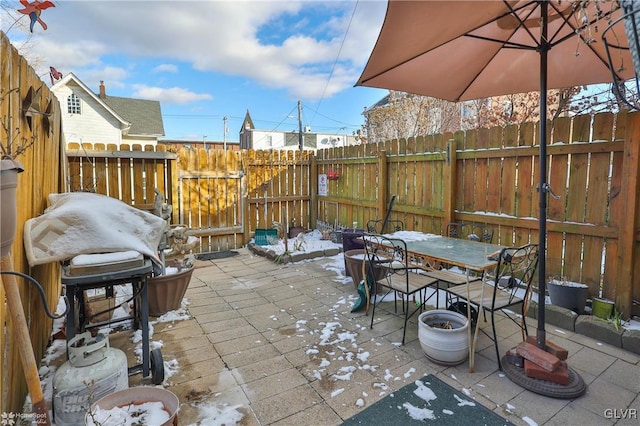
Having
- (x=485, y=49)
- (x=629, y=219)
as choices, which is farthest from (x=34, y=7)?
(x=629, y=219)

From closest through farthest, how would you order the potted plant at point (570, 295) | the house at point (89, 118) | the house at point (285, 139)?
1. the potted plant at point (570, 295)
2. the house at point (89, 118)
3. the house at point (285, 139)

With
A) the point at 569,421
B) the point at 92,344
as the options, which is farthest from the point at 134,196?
the point at 569,421

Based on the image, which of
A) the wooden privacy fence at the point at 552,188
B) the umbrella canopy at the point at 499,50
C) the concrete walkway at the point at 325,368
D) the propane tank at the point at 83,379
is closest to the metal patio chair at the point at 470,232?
the wooden privacy fence at the point at 552,188

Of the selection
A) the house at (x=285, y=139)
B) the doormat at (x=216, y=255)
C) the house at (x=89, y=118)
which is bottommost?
the doormat at (x=216, y=255)

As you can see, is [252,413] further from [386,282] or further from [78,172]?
[78,172]

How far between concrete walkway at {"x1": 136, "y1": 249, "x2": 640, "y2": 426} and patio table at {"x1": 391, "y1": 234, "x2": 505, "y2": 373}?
380 mm

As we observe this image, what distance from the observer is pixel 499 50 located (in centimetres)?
275

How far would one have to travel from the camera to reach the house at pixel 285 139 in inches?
1127

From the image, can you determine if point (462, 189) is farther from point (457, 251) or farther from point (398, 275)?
point (398, 275)

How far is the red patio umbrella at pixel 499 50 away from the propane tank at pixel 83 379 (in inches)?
93.6

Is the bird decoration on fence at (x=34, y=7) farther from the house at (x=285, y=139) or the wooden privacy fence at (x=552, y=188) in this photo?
the house at (x=285, y=139)

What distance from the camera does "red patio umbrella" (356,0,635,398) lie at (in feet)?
5.76

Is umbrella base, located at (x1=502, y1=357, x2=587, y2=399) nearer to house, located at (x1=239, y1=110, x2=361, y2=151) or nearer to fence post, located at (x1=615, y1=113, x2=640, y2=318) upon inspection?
fence post, located at (x1=615, y1=113, x2=640, y2=318)

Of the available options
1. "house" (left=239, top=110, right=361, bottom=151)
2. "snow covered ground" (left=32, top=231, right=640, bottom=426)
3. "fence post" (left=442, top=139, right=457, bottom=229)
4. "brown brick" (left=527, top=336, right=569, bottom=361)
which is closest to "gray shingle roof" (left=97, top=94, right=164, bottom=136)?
"house" (left=239, top=110, right=361, bottom=151)
